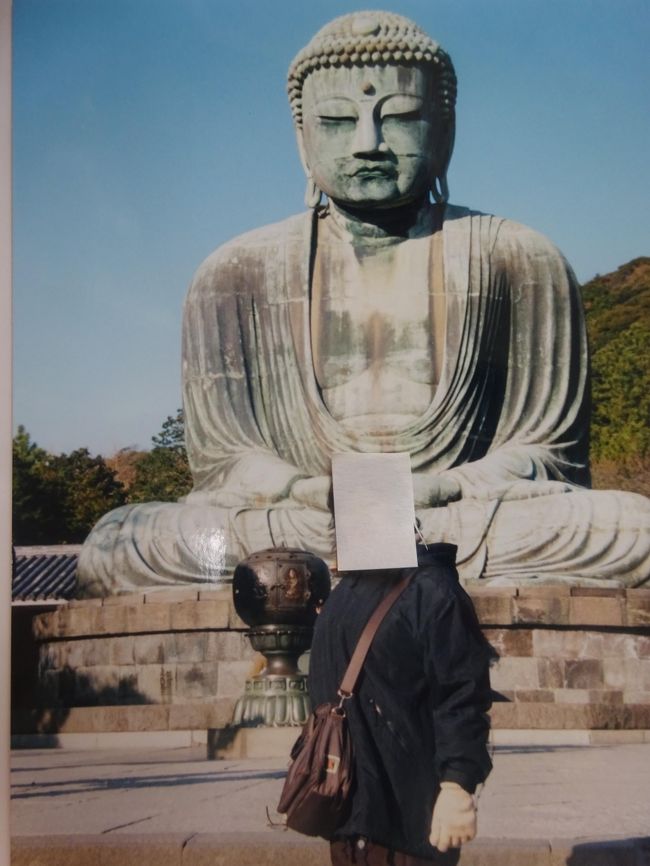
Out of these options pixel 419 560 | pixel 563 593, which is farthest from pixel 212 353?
pixel 419 560

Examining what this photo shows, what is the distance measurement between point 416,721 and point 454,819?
0.69 feet

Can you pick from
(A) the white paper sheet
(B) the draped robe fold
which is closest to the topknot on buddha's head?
(B) the draped robe fold

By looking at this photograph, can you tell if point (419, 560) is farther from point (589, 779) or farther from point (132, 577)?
point (132, 577)

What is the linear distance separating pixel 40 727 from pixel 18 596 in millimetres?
6468

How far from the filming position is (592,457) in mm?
21922

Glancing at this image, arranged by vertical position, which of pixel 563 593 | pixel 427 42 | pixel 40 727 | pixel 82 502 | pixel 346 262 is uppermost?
pixel 427 42

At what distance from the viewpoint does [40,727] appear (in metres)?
7.48

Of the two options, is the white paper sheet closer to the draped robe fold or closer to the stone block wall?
the stone block wall

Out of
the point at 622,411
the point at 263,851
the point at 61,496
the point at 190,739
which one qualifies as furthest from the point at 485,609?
the point at 622,411

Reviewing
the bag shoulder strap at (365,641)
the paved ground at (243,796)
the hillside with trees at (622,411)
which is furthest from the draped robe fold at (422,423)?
the hillside with trees at (622,411)

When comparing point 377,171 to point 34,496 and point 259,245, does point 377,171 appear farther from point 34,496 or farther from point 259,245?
point 34,496

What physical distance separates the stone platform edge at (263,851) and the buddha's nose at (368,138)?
223 inches

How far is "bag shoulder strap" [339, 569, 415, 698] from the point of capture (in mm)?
2643

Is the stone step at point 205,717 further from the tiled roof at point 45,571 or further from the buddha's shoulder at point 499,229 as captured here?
the tiled roof at point 45,571
